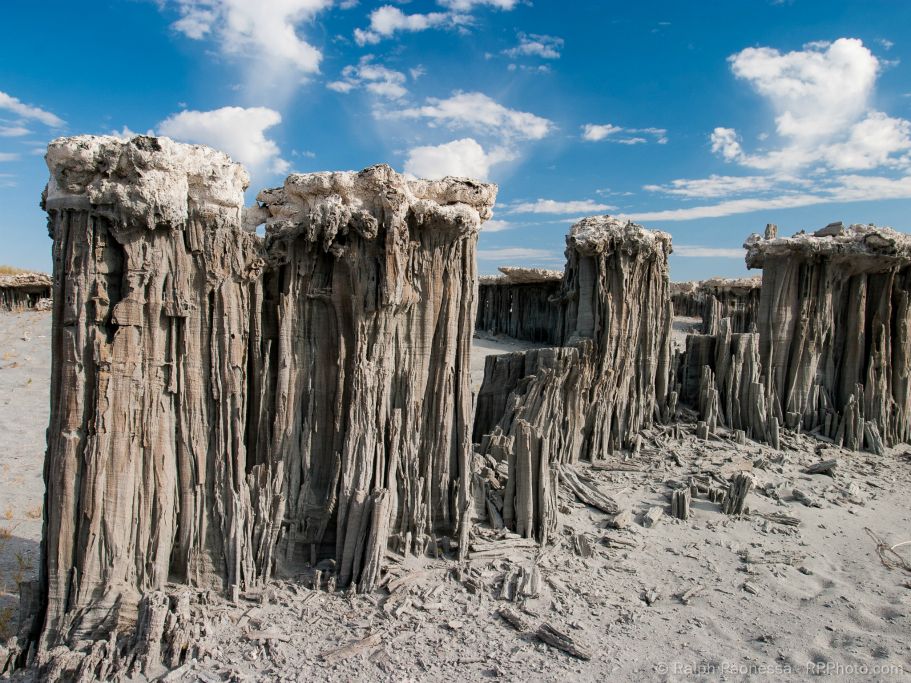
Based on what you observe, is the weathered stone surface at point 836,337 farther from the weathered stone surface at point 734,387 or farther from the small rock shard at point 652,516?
the small rock shard at point 652,516

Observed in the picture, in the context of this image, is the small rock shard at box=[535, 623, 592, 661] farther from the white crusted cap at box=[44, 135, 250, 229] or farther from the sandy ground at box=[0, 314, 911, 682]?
the white crusted cap at box=[44, 135, 250, 229]

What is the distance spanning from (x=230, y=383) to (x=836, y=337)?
Answer: 14528mm

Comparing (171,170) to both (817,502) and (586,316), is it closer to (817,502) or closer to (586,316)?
(586,316)

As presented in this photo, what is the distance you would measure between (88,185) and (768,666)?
27.1 ft

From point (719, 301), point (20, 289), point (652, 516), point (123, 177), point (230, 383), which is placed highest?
point (719, 301)

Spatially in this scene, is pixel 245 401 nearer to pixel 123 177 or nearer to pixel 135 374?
pixel 135 374

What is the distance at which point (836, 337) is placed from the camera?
48.8 ft

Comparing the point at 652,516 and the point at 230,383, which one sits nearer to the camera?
the point at 230,383

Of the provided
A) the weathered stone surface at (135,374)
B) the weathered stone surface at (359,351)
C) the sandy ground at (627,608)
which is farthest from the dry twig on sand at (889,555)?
the weathered stone surface at (135,374)

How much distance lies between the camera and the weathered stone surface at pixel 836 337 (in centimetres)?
1431

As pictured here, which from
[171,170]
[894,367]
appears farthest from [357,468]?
[894,367]

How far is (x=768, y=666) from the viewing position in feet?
20.3

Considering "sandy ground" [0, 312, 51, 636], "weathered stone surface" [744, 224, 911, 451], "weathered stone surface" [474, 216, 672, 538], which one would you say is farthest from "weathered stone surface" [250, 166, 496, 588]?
"weathered stone surface" [744, 224, 911, 451]

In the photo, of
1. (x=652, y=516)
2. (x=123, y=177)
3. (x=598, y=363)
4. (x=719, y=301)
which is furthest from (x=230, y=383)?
(x=719, y=301)
